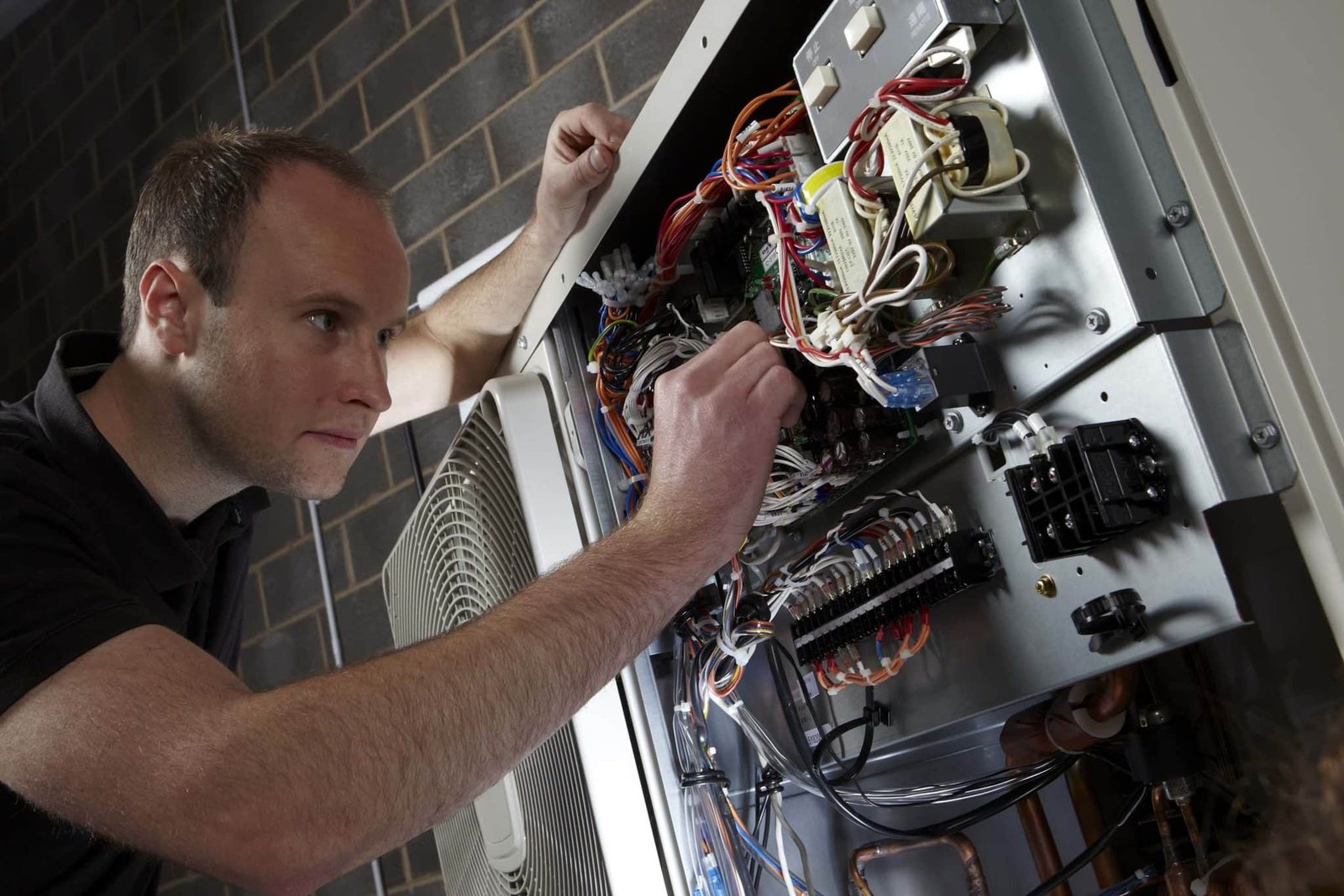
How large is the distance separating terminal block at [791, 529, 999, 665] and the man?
12 cm

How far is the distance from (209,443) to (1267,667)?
3.51ft

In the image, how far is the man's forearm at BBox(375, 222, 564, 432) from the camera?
1.33 meters

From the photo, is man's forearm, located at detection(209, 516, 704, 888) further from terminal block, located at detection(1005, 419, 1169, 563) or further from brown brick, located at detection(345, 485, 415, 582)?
brown brick, located at detection(345, 485, 415, 582)

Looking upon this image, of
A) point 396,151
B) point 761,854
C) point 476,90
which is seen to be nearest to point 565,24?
point 476,90

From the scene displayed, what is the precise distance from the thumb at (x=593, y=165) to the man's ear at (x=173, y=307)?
0.45 metres

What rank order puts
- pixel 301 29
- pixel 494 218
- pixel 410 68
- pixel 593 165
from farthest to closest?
pixel 301 29 → pixel 410 68 → pixel 494 218 → pixel 593 165

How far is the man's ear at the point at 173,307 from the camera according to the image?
49.3 inches

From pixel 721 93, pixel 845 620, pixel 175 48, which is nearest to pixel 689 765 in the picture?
pixel 845 620

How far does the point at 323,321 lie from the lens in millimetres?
1219

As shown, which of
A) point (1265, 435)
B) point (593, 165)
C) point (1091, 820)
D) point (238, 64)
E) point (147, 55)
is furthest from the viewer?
point (147, 55)

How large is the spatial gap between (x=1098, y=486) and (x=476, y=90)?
199 cm

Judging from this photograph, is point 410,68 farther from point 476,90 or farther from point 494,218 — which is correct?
point 494,218

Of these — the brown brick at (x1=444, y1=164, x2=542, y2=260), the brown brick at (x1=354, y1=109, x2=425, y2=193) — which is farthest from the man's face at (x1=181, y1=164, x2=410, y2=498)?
the brown brick at (x1=354, y1=109, x2=425, y2=193)

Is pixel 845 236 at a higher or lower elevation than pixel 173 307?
lower
